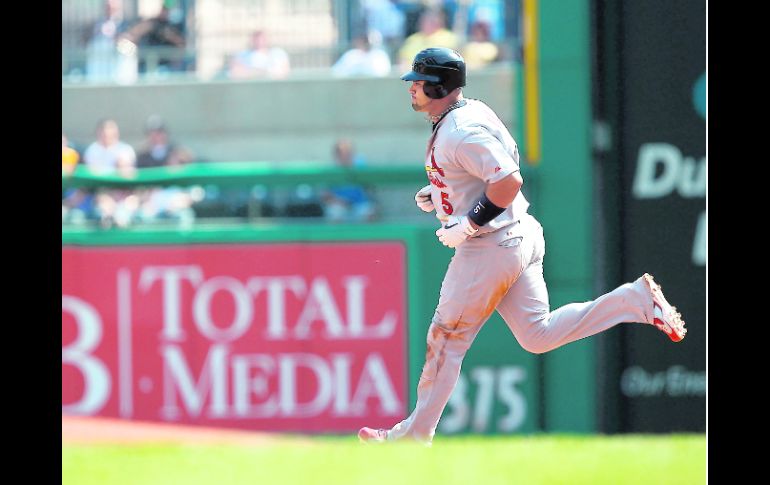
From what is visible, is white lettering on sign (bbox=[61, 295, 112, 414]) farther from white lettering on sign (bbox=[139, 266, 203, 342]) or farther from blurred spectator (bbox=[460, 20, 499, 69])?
blurred spectator (bbox=[460, 20, 499, 69])

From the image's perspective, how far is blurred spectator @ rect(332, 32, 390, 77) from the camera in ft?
40.4

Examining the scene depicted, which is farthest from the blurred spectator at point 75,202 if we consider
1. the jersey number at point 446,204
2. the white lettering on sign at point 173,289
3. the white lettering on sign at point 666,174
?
the jersey number at point 446,204

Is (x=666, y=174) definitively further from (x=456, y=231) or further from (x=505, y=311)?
(x=456, y=231)

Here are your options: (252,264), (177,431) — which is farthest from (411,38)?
(177,431)

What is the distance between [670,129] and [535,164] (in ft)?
3.85

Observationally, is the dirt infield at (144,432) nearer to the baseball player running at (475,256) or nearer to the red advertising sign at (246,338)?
the red advertising sign at (246,338)

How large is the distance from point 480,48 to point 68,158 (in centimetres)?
381

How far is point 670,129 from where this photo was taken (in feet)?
37.1

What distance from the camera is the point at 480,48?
1191 centimetres

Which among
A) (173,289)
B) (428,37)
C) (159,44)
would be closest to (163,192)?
(173,289)

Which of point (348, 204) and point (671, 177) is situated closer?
point (671, 177)

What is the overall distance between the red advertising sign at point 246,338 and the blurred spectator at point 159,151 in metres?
1.06

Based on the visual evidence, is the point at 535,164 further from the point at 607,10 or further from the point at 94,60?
the point at 94,60
